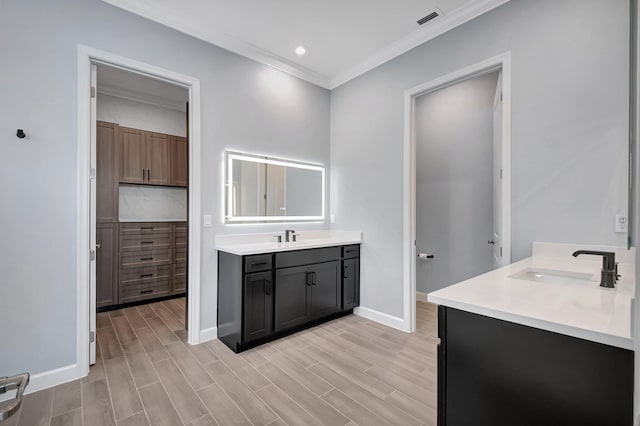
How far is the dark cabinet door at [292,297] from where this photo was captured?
2.76 metres

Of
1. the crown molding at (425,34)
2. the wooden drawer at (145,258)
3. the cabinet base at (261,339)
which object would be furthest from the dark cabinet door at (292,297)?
the crown molding at (425,34)

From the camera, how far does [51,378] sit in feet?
6.77

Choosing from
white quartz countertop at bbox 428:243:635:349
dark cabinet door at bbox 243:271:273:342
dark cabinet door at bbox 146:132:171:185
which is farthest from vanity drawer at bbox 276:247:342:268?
dark cabinet door at bbox 146:132:171:185

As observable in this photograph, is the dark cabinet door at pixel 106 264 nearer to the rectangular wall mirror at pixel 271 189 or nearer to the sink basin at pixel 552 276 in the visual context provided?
the rectangular wall mirror at pixel 271 189

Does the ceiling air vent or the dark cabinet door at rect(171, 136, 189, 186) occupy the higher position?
the ceiling air vent

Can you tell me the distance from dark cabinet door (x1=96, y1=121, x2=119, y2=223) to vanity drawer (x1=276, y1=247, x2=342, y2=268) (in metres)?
2.40

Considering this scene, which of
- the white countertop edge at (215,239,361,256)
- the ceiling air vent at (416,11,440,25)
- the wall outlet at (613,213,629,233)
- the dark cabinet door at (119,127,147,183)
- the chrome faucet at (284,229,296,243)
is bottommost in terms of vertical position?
the white countertop edge at (215,239,361,256)

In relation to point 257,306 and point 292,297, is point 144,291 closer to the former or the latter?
point 257,306

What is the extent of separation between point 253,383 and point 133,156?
3.33 m

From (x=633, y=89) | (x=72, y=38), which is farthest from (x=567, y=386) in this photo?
(x=72, y=38)

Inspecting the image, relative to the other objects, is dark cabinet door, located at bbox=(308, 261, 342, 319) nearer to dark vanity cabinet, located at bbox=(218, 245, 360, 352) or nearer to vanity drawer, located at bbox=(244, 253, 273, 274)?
dark vanity cabinet, located at bbox=(218, 245, 360, 352)

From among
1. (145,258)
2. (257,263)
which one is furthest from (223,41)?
(145,258)

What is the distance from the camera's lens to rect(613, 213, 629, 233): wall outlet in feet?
5.74

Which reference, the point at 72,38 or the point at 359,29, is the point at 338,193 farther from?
the point at 72,38
